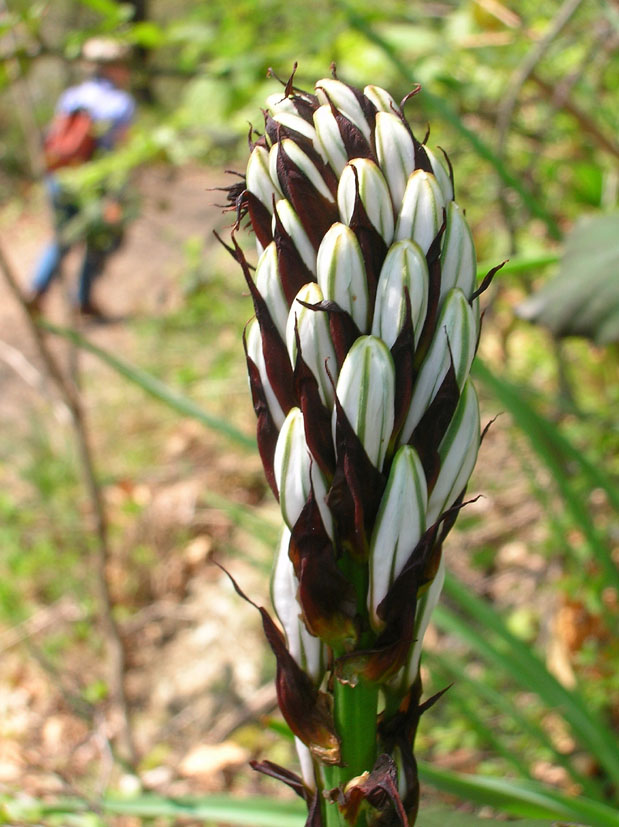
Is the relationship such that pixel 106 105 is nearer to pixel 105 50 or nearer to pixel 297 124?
pixel 105 50

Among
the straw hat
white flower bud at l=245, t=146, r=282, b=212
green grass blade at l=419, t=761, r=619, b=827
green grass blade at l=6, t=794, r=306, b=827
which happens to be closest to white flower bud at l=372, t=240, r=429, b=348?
white flower bud at l=245, t=146, r=282, b=212

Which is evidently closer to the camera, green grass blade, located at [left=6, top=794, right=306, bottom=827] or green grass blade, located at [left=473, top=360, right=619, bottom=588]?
green grass blade, located at [left=6, top=794, right=306, bottom=827]

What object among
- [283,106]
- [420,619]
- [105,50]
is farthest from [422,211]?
[105,50]

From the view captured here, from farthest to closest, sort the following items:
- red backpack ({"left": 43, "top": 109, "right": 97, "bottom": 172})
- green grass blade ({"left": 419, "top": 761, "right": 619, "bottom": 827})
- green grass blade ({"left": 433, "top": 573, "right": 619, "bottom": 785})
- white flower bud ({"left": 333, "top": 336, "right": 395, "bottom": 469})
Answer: red backpack ({"left": 43, "top": 109, "right": 97, "bottom": 172})
green grass blade ({"left": 433, "top": 573, "right": 619, "bottom": 785})
green grass blade ({"left": 419, "top": 761, "right": 619, "bottom": 827})
white flower bud ({"left": 333, "top": 336, "right": 395, "bottom": 469})

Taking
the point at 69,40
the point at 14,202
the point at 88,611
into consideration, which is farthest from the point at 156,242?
the point at 69,40

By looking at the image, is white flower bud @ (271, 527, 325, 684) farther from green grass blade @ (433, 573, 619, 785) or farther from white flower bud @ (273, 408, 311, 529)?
green grass blade @ (433, 573, 619, 785)

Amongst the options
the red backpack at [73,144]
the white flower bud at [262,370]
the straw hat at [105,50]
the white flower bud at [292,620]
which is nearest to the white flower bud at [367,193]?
the white flower bud at [262,370]
